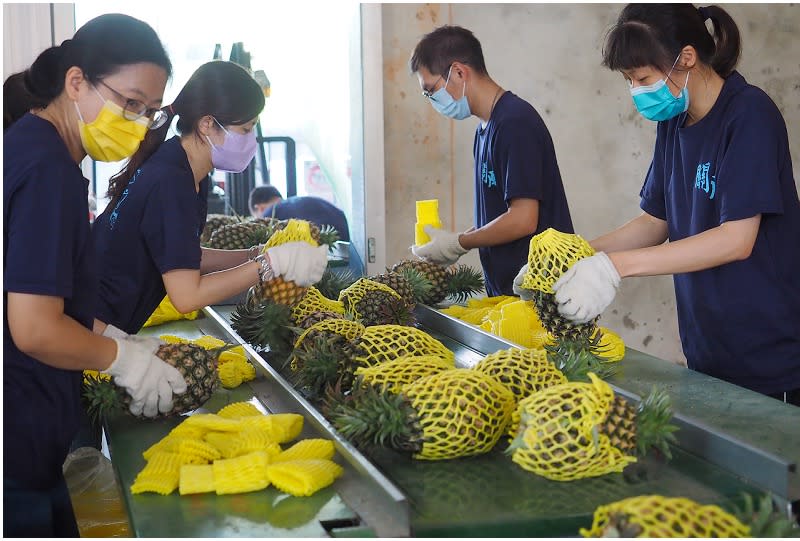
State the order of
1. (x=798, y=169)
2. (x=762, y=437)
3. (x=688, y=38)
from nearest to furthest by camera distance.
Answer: (x=762, y=437) → (x=688, y=38) → (x=798, y=169)

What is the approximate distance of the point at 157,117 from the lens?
249cm

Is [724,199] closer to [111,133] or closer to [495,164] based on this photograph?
[495,164]

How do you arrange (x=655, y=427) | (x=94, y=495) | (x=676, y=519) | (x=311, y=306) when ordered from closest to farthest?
(x=676, y=519)
(x=655, y=427)
(x=94, y=495)
(x=311, y=306)

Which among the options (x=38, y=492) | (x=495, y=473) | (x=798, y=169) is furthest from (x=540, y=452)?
(x=798, y=169)

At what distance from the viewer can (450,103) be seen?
417 centimetres

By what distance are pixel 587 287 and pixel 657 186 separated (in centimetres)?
90

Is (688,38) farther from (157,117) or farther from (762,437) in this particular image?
(157,117)

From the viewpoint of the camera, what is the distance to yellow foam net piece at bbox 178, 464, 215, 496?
5.65 feet

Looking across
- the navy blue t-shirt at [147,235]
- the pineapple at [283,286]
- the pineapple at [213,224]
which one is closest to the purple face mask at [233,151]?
the navy blue t-shirt at [147,235]

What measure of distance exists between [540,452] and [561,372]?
17.5 inches

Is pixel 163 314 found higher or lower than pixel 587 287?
lower

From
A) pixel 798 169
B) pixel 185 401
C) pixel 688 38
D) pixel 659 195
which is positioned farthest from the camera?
pixel 798 169

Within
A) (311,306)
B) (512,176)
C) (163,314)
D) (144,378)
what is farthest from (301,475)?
(512,176)

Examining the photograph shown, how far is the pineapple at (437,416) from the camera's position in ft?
5.89
